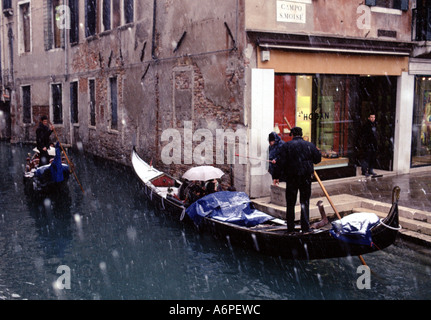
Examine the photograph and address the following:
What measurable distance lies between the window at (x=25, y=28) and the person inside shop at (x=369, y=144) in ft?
48.8

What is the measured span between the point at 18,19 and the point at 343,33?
15.0 m

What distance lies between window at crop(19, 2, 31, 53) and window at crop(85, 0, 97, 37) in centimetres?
504

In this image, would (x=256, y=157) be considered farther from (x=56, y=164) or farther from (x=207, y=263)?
(x=56, y=164)

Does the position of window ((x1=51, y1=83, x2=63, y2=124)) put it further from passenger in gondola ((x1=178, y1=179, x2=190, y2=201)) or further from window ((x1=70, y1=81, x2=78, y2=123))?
passenger in gondola ((x1=178, y1=179, x2=190, y2=201))

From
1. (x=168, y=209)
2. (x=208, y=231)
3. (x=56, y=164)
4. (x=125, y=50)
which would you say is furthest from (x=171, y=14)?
(x=208, y=231)

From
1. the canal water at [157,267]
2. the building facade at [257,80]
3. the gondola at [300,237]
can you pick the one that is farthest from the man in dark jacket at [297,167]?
the building facade at [257,80]

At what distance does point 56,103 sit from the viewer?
62.9 ft

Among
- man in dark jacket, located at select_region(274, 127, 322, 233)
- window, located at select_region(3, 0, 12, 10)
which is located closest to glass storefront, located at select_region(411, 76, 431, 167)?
man in dark jacket, located at select_region(274, 127, 322, 233)

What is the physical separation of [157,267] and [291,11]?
215 inches

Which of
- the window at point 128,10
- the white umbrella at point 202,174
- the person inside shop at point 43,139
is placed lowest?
the white umbrella at point 202,174

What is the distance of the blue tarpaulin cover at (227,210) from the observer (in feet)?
22.5

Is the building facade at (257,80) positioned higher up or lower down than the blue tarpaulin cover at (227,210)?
higher up

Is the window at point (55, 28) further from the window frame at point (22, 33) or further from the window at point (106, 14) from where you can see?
the window at point (106, 14)

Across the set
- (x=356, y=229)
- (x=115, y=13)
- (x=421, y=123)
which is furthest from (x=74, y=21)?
(x=356, y=229)
